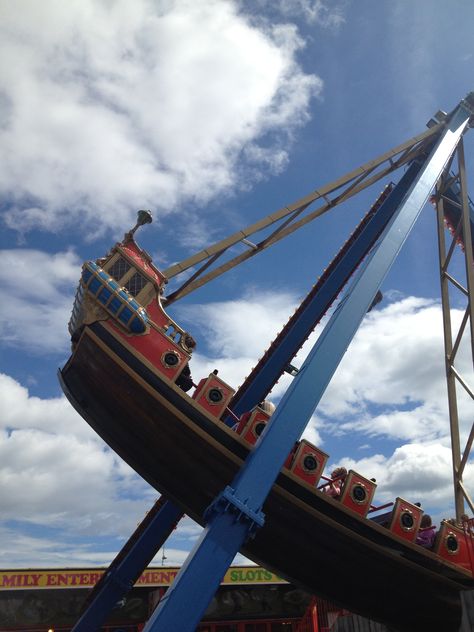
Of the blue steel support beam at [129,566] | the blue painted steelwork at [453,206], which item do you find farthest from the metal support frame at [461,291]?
the blue steel support beam at [129,566]

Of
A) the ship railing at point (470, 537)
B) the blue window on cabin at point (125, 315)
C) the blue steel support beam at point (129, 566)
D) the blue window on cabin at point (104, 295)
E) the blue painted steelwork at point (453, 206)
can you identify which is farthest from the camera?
the blue painted steelwork at point (453, 206)

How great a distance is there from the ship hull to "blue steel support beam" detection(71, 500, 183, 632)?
1274 millimetres

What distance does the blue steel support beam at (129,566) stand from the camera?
10617 mm

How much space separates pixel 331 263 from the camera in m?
14.3

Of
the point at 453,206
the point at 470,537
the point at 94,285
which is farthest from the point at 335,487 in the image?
the point at 453,206

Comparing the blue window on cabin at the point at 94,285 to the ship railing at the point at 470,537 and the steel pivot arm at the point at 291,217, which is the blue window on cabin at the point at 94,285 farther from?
the ship railing at the point at 470,537

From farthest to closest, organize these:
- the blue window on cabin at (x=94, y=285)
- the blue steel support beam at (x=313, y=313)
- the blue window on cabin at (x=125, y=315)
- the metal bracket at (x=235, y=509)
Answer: the blue steel support beam at (x=313, y=313)
the blue window on cabin at (x=94, y=285)
the blue window on cabin at (x=125, y=315)
the metal bracket at (x=235, y=509)

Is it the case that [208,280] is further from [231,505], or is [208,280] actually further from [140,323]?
[231,505]

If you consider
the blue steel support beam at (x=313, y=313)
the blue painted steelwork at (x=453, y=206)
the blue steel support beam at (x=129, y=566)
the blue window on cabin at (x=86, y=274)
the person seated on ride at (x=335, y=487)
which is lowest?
the blue steel support beam at (x=129, y=566)

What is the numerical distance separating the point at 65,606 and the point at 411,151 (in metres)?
21.0

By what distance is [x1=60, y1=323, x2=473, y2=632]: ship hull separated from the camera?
8461mm

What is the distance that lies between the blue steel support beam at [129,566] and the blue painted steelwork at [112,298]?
17.5ft

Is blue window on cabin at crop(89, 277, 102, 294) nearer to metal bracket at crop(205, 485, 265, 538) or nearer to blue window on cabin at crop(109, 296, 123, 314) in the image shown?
blue window on cabin at crop(109, 296, 123, 314)

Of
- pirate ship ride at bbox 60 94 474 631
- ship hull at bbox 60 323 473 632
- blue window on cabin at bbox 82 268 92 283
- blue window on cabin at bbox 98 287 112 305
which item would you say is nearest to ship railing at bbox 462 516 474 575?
pirate ship ride at bbox 60 94 474 631
